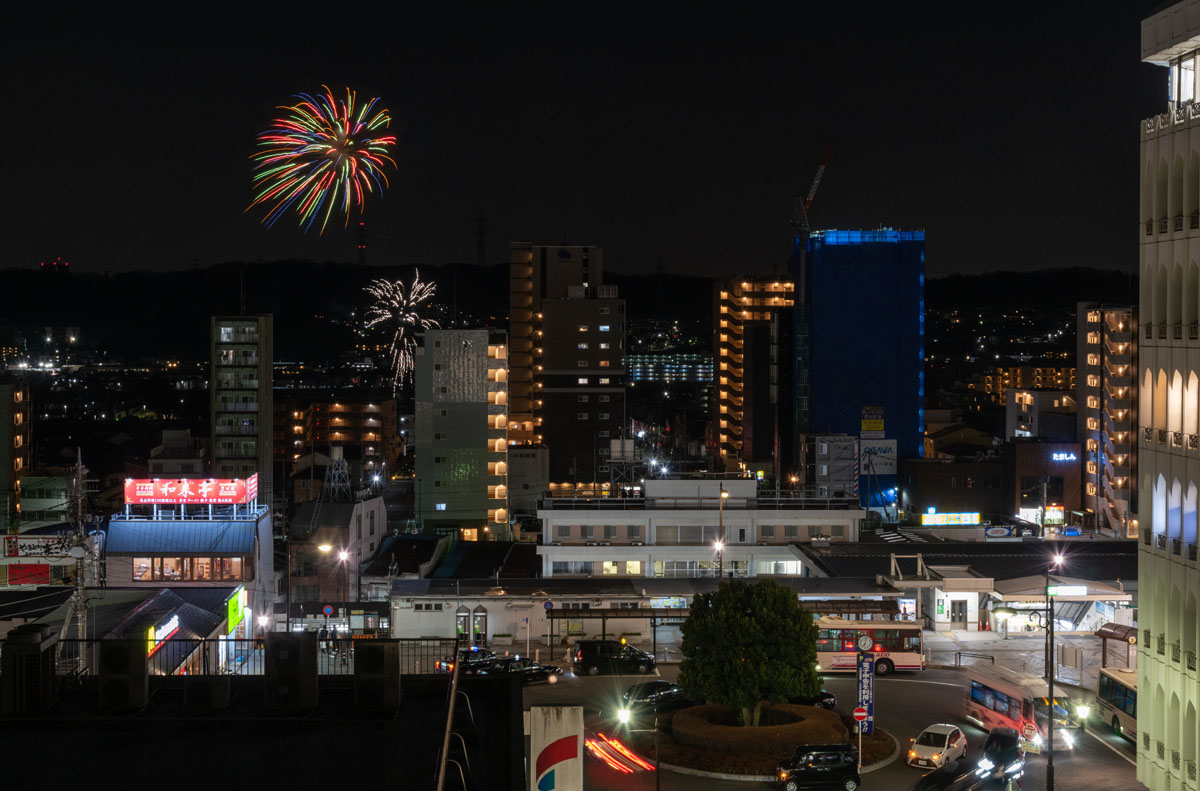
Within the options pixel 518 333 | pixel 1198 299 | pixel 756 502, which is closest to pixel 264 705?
pixel 1198 299

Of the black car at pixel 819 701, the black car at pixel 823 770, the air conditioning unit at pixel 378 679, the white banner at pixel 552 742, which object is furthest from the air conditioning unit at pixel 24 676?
the black car at pixel 819 701

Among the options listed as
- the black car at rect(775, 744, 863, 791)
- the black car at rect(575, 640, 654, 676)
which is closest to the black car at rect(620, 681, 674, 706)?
the black car at rect(575, 640, 654, 676)

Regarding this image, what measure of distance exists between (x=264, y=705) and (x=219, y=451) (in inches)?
1451

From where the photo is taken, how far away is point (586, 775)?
1638 cm

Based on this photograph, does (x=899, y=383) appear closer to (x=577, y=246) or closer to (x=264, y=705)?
(x=577, y=246)

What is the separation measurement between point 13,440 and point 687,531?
3016 cm

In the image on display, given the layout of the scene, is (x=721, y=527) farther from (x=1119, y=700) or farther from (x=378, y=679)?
(x=378, y=679)

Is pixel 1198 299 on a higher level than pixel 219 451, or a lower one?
higher

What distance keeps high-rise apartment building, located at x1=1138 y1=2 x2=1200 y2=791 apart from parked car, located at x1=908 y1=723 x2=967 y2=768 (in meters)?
2.99

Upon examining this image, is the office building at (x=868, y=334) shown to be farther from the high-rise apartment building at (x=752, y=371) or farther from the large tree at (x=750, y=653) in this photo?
the large tree at (x=750, y=653)

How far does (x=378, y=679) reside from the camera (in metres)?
8.71

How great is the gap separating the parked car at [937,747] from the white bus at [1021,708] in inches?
52.8

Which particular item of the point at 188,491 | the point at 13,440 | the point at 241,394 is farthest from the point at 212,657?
the point at 13,440

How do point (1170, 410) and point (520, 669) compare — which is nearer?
point (1170, 410)
